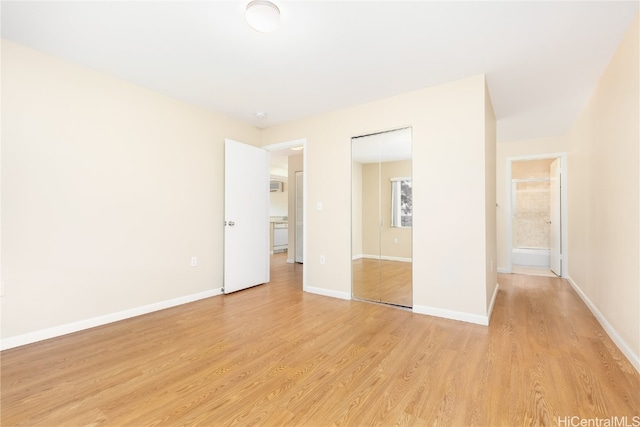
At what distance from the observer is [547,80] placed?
2.88 m

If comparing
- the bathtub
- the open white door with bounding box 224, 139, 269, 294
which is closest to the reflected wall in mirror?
the open white door with bounding box 224, 139, 269, 294

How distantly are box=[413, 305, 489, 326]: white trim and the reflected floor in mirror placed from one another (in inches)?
6.0

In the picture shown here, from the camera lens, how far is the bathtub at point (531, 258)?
227 inches

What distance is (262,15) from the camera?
6.12 feet

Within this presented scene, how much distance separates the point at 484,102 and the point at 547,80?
78 centimetres

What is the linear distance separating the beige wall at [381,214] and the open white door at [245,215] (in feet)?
4.97

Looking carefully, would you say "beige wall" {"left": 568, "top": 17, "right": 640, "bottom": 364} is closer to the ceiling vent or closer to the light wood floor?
the light wood floor

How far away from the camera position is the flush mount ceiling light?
1.83 m

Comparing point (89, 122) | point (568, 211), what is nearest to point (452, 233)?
point (568, 211)

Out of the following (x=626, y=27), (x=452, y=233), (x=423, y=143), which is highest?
(x=626, y=27)

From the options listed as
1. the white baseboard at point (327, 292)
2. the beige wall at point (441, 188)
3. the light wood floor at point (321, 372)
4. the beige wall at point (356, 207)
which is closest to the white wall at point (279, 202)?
the white baseboard at point (327, 292)

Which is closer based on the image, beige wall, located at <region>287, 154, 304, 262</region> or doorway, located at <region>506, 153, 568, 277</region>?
doorway, located at <region>506, 153, 568, 277</region>

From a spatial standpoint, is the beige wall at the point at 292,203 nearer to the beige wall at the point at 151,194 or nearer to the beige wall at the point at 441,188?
the beige wall at the point at 151,194

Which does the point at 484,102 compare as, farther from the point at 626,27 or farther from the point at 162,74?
the point at 162,74
